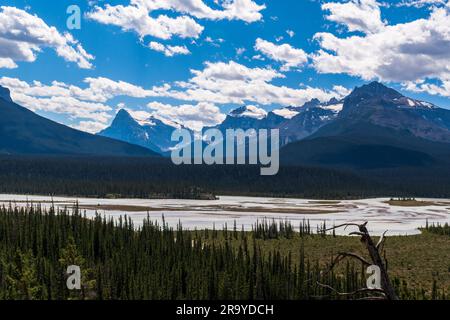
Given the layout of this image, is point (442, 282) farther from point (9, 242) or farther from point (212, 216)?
point (212, 216)

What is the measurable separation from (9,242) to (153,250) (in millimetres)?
20717

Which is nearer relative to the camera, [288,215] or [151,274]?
[151,274]

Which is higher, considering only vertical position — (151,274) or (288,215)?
(288,215)

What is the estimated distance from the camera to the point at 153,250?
74.1m

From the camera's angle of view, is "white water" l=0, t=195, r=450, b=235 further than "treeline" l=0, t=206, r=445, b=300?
Yes

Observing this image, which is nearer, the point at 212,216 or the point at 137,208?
the point at 212,216

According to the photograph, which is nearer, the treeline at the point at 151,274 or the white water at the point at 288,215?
the treeline at the point at 151,274

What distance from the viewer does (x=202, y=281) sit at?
5584cm
